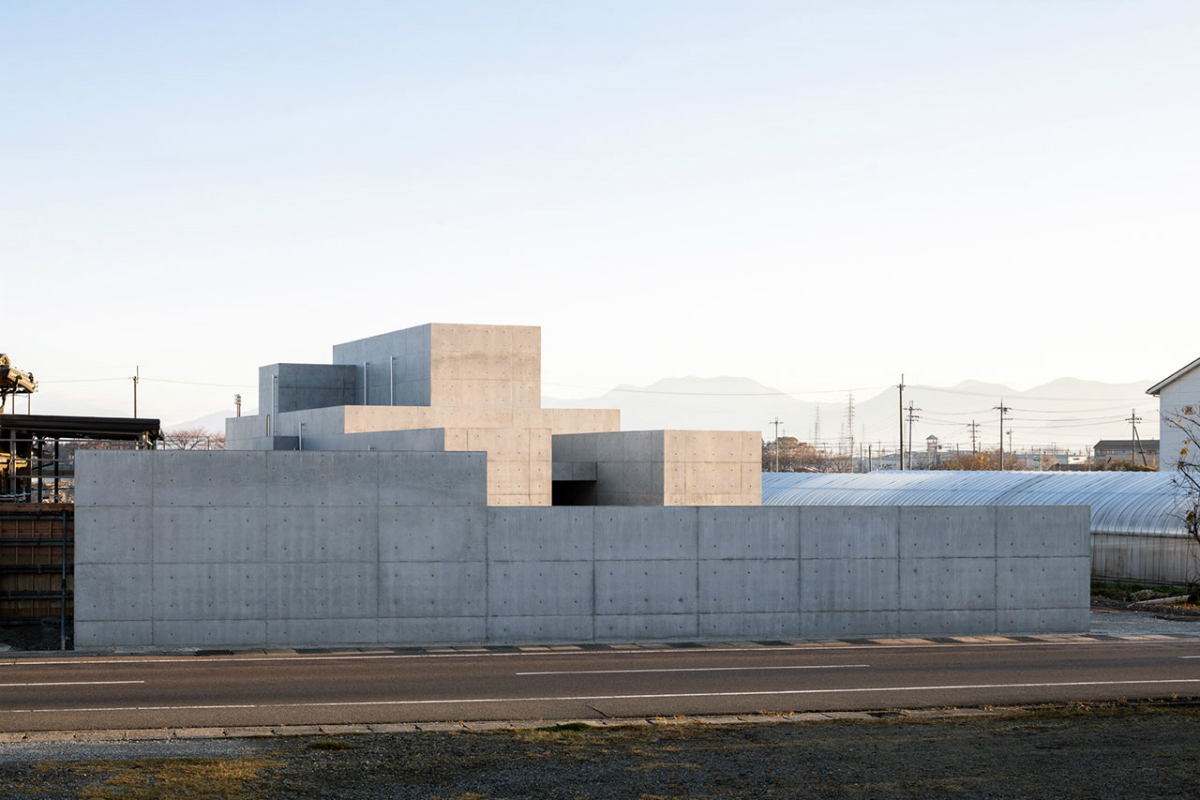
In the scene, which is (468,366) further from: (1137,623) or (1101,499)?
(1137,623)

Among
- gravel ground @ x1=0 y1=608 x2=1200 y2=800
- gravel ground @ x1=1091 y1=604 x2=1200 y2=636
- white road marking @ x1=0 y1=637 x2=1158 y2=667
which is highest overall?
gravel ground @ x1=0 y1=608 x2=1200 y2=800

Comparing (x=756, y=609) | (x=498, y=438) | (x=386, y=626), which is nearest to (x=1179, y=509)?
(x=756, y=609)

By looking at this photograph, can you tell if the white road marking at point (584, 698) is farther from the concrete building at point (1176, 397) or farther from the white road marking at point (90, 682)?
the concrete building at point (1176, 397)

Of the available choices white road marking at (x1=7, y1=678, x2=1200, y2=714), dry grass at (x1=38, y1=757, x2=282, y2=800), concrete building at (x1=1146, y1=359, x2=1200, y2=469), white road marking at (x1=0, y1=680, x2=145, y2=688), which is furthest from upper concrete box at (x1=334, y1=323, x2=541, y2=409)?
concrete building at (x1=1146, y1=359, x2=1200, y2=469)

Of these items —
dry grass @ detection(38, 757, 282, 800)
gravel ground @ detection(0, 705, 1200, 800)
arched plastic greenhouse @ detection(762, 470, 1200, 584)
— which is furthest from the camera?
arched plastic greenhouse @ detection(762, 470, 1200, 584)

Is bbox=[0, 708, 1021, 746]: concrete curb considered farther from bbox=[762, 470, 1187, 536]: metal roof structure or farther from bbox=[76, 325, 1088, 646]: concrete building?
bbox=[762, 470, 1187, 536]: metal roof structure

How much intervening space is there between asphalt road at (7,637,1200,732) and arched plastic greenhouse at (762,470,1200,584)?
15968mm

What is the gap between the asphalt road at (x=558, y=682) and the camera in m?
19.6

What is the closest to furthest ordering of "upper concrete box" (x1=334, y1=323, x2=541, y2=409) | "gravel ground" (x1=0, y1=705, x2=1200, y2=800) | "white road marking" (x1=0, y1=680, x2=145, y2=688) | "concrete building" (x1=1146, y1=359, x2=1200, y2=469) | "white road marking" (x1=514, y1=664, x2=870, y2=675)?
1. "gravel ground" (x1=0, y1=705, x2=1200, y2=800)
2. "white road marking" (x1=0, y1=680, x2=145, y2=688)
3. "white road marking" (x1=514, y1=664, x2=870, y2=675)
4. "upper concrete box" (x1=334, y1=323, x2=541, y2=409)
5. "concrete building" (x1=1146, y1=359, x2=1200, y2=469)

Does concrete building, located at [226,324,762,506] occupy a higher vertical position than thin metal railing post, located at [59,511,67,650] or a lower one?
higher

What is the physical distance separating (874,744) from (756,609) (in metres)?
13.6

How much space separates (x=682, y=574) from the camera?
30016mm

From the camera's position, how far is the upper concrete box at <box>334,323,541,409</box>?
49750 mm

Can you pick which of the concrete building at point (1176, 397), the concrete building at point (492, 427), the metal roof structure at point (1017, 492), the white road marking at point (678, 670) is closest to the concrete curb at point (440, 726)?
the white road marking at point (678, 670)
